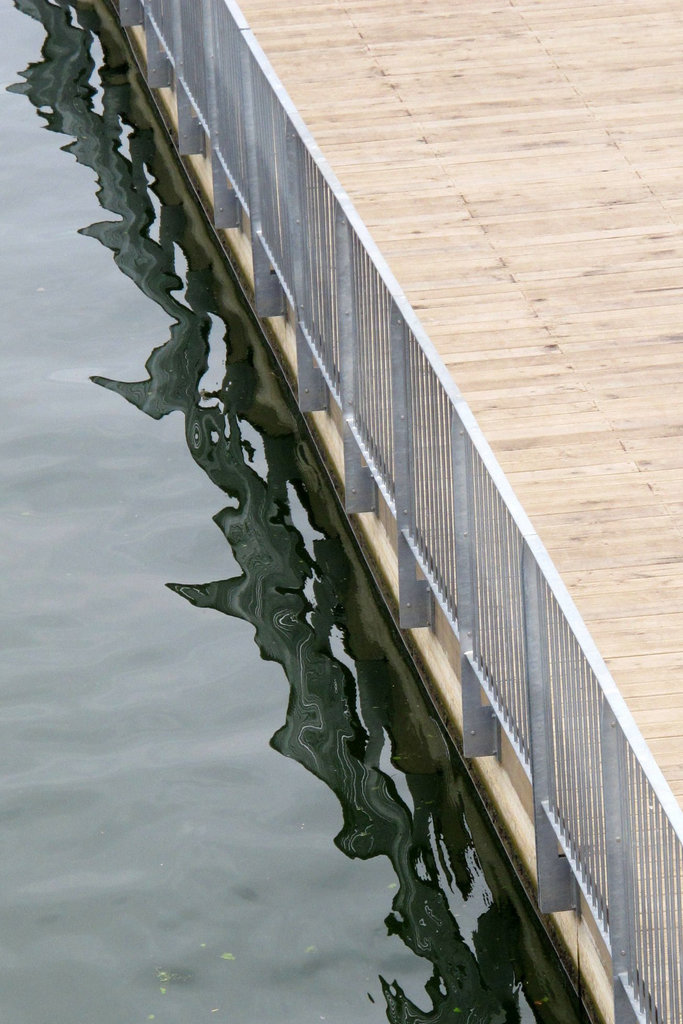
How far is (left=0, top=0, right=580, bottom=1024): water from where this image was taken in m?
8.77

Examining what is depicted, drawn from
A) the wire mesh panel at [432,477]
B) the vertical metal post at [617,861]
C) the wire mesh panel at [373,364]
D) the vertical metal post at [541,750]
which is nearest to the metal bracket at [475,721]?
the wire mesh panel at [432,477]

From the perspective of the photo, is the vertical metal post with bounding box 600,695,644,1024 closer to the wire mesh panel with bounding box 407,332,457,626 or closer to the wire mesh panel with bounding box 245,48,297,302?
the wire mesh panel with bounding box 407,332,457,626

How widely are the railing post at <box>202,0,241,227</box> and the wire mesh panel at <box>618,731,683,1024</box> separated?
8048mm

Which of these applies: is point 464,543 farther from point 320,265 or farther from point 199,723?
point 320,265

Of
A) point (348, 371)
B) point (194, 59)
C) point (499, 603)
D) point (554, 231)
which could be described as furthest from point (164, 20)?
point (499, 603)

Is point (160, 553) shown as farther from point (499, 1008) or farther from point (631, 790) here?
point (631, 790)

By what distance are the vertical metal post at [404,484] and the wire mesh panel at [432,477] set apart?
0.19 ft

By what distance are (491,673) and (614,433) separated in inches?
73.0

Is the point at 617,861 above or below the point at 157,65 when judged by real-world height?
above

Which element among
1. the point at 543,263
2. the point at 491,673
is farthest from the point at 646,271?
the point at 491,673

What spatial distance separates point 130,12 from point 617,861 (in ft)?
42.2

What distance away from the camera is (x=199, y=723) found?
10.5 meters

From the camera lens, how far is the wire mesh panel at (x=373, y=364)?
32.1 feet

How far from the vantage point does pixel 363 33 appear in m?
15.0
